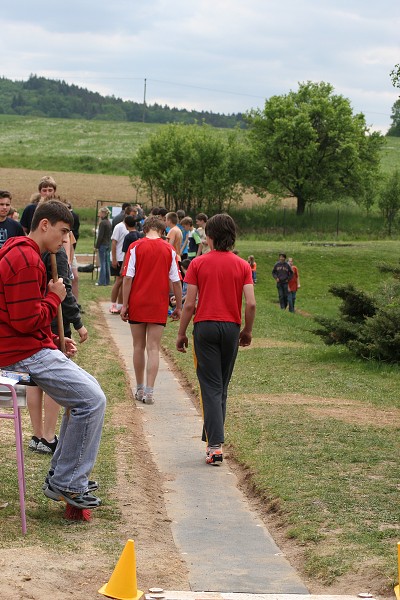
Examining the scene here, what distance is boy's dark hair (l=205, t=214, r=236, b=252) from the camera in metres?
8.66

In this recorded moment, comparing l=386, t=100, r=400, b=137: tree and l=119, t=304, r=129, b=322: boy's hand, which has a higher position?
l=386, t=100, r=400, b=137: tree

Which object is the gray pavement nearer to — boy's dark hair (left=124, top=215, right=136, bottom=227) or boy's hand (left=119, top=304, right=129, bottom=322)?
boy's hand (left=119, top=304, right=129, bottom=322)

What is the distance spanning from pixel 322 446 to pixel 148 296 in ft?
10.5

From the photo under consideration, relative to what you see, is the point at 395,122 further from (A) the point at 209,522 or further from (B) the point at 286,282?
(A) the point at 209,522

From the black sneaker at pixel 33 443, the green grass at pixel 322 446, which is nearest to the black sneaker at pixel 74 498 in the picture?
the green grass at pixel 322 446

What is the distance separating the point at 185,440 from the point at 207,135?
216 feet

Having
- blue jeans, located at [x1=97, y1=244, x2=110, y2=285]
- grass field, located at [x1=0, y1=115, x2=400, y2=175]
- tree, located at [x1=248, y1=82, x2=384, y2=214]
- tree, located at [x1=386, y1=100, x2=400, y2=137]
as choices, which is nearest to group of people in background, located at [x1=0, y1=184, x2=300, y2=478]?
blue jeans, located at [x1=97, y1=244, x2=110, y2=285]

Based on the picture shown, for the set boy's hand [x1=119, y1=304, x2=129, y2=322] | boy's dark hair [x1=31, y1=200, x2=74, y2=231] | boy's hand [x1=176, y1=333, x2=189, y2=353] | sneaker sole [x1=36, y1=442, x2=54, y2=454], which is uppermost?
boy's dark hair [x1=31, y1=200, x2=74, y2=231]

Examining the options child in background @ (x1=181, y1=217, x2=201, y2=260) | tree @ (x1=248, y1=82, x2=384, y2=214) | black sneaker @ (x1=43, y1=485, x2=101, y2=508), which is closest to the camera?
black sneaker @ (x1=43, y1=485, x2=101, y2=508)

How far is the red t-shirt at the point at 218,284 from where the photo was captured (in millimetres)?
8695

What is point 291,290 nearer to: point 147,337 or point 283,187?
point 147,337

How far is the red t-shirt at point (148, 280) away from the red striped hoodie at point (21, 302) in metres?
5.33

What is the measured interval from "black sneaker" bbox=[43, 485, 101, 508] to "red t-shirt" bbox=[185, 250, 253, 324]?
2.58 m

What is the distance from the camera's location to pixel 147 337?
1173 cm
